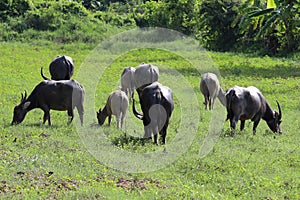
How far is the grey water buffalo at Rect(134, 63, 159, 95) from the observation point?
1864 cm

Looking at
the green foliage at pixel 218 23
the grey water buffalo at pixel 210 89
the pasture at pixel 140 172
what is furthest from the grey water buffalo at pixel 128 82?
the green foliage at pixel 218 23

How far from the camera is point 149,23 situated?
41.1 meters

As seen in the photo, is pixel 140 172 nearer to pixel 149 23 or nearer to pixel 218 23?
pixel 218 23

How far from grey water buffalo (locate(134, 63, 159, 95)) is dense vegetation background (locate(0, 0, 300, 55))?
1425 centimetres

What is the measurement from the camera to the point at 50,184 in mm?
8883

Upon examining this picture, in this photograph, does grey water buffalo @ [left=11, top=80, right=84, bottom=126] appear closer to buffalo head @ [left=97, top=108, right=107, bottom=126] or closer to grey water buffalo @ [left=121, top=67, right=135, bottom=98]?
buffalo head @ [left=97, top=108, right=107, bottom=126]

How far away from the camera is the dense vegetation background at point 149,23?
34.1 metres

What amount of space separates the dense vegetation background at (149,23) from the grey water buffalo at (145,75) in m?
14.2

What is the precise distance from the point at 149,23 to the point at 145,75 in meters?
22.9

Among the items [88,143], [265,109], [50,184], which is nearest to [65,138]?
[88,143]

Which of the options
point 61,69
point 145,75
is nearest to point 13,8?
point 61,69

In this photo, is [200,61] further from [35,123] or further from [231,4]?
[35,123]

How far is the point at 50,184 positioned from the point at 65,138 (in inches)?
139

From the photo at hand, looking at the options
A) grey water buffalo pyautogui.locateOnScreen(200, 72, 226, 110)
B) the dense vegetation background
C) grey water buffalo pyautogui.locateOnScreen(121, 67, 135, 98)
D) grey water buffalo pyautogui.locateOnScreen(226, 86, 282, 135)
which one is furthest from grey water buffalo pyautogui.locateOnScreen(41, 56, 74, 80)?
the dense vegetation background
